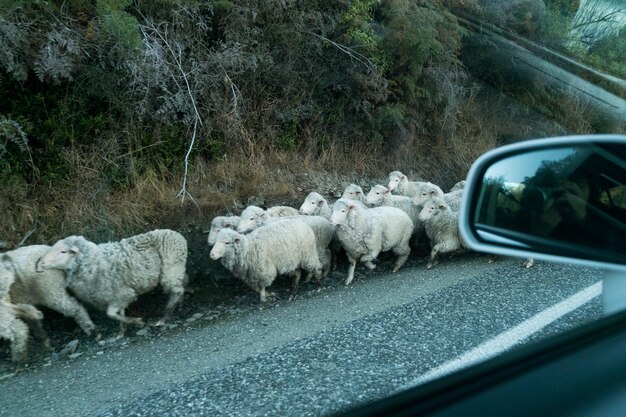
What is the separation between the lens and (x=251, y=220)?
7469 mm

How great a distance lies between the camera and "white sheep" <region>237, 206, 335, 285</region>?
7418mm

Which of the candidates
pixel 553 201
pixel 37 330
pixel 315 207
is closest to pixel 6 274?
pixel 37 330

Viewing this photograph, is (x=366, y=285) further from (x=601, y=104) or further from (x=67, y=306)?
(x=601, y=104)

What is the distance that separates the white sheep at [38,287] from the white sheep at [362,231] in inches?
127

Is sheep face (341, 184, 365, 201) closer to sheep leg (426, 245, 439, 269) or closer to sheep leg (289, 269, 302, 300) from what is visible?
sheep leg (426, 245, 439, 269)

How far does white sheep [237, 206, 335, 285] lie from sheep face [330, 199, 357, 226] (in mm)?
241

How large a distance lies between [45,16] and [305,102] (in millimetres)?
4631

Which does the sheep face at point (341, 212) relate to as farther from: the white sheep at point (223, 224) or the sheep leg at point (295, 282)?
the white sheep at point (223, 224)

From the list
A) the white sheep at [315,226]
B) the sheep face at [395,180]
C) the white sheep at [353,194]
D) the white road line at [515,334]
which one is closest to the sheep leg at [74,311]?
the white sheep at [315,226]

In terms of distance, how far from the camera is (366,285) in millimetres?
7098

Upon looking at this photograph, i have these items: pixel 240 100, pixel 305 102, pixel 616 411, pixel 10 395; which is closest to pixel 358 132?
pixel 305 102

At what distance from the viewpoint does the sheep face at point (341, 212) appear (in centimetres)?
744

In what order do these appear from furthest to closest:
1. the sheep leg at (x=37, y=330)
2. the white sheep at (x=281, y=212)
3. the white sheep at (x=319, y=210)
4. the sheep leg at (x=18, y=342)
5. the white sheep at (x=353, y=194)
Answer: the white sheep at (x=353, y=194) < the white sheep at (x=281, y=212) < the white sheep at (x=319, y=210) < the sheep leg at (x=37, y=330) < the sheep leg at (x=18, y=342)

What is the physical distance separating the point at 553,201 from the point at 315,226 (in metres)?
4.96
